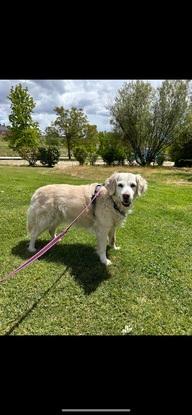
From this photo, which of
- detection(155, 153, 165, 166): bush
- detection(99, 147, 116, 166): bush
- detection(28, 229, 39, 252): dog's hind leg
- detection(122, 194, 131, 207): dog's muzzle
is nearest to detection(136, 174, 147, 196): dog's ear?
detection(122, 194, 131, 207): dog's muzzle

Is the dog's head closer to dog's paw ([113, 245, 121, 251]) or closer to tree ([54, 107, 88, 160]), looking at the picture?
dog's paw ([113, 245, 121, 251])

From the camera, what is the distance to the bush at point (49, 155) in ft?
66.5

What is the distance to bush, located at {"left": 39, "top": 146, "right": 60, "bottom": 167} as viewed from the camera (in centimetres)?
2028

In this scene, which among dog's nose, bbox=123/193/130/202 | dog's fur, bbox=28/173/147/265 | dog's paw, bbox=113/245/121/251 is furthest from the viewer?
dog's paw, bbox=113/245/121/251

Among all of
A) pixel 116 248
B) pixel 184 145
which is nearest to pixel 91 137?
pixel 184 145

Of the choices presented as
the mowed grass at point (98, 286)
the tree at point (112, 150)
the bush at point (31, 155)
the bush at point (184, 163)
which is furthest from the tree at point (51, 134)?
the mowed grass at point (98, 286)

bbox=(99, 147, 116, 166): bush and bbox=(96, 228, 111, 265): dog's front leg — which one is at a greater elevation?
bbox=(99, 147, 116, 166): bush

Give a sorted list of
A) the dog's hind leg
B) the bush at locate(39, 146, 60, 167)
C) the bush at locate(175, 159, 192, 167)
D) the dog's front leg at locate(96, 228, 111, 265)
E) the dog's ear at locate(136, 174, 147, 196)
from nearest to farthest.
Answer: the dog's ear at locate(136, 174, 147, 196)
the dog's front leg at locate(96, 228, 111, 265)
the dog's hind leg
the bush at locate(39, 146, 60, 167)
the bush at locate(175, 159, 192, 167)

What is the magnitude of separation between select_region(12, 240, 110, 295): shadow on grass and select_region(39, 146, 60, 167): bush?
653 inches

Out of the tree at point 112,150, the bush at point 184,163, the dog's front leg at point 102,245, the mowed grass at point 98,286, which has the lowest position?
the mowed grass at point 98,286

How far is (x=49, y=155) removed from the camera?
20250 mm

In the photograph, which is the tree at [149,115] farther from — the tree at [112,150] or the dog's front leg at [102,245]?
the dog's front leg at [102,245]

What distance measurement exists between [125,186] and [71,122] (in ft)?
94.0
